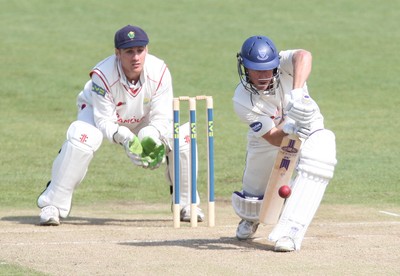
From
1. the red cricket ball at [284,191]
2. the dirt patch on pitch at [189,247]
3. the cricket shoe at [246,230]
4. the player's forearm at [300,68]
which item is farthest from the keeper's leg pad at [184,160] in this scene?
the red cricket ball at [284,191]

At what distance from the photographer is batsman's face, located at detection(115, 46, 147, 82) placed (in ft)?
28.0

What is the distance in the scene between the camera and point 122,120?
29.0 ft

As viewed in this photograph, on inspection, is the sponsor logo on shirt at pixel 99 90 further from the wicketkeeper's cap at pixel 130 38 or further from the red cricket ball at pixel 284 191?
the red cricket ball at pixel 284 191

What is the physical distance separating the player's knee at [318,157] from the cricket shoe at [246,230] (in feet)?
2.54

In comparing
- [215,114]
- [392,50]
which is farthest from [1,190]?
[392,50]

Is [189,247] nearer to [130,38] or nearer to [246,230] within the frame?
[246,230]

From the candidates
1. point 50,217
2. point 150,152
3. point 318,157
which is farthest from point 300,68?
point 50,217

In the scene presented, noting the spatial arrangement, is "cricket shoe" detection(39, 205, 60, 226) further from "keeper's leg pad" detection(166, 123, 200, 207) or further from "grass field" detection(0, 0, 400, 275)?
"grass field" detection(0, 0, 400, 275)

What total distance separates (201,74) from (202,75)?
5cm

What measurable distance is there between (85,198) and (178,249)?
3114mm

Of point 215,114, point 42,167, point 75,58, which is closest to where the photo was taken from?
point 42,167

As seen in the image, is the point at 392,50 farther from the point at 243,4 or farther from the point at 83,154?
the point at 83,154

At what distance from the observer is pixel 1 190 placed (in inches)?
408

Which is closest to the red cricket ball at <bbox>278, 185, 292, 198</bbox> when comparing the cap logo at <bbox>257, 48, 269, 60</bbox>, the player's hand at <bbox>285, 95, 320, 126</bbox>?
the player's hand at <bbox>285, 95, 320, 126</bbox>
